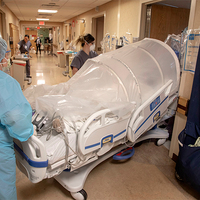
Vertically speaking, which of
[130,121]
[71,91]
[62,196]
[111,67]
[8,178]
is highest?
[111,67]

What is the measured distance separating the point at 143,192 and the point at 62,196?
0.78 meters

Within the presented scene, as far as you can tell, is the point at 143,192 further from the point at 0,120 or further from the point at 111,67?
the point at 0,120

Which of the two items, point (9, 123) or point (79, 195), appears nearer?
point (9, 123)

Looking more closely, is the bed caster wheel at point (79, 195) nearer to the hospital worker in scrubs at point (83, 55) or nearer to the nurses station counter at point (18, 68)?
the hospital worker in scrubs at point (83, 55)

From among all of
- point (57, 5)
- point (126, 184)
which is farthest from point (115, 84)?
point (57, 5)

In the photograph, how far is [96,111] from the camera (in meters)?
1.65

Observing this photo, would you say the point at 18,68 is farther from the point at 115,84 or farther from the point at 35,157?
the point at 35,157

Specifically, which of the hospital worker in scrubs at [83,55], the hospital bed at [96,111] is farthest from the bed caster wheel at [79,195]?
the hospital worker in scrubs at [83,55]

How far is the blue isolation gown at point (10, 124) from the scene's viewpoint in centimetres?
114

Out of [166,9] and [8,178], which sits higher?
[166,9]

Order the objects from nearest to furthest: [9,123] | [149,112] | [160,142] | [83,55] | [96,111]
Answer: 1. [9,123]
2. [96,111]
3. [149,112]
4. [160,142]
5. [83,55]

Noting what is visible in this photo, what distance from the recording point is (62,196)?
179cm

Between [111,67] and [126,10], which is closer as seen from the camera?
[111,67]

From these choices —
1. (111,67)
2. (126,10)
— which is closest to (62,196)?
(111,67)
